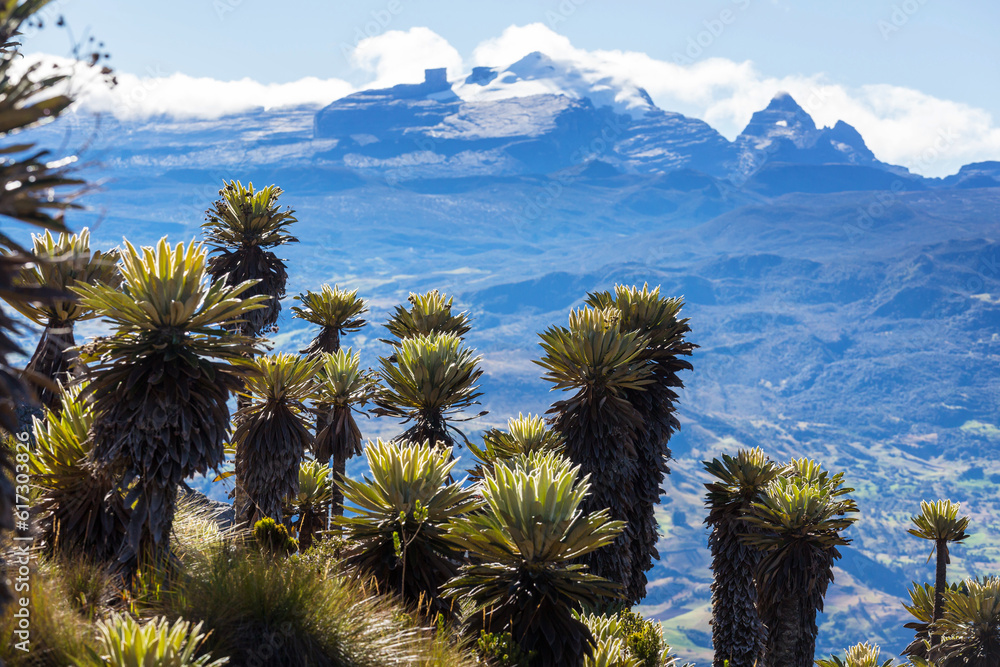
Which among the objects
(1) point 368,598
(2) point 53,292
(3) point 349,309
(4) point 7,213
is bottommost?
(1) point 368,598

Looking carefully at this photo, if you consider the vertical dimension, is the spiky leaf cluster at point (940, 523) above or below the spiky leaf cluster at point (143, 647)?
above

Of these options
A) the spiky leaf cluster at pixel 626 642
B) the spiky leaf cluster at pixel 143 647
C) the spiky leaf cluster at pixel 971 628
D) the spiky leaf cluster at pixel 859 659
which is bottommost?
the spiky leaf cluster at pixel 143 647

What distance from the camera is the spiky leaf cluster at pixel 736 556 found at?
18.6 metres

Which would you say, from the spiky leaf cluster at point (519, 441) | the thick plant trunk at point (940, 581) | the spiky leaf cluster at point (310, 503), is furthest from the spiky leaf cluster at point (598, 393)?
the thick plant trunk at point (940, 581)

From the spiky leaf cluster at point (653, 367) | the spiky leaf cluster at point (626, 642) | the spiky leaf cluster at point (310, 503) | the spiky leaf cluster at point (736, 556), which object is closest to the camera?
the spiky leaf cluster at point (626, 642)

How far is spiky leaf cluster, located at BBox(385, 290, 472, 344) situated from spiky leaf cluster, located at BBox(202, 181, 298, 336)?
3157mm

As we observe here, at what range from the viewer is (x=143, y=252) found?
8.08 meters

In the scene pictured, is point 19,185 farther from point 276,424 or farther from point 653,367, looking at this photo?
point 653,367

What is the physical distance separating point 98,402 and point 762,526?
550 inches

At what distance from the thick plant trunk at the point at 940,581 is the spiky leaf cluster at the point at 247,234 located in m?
18.4

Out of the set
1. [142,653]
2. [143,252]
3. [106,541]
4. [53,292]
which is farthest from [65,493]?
[53,292]

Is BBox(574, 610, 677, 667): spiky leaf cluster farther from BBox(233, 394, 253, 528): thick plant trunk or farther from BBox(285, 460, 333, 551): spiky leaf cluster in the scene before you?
BBox(285, 460, 333, 551): spiky leaf cluster

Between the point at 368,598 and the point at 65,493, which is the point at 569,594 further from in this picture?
the point at 65,493

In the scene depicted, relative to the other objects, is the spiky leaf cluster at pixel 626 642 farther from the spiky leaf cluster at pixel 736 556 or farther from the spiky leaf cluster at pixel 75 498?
the spiky leaf cluster at pixel 736 556
